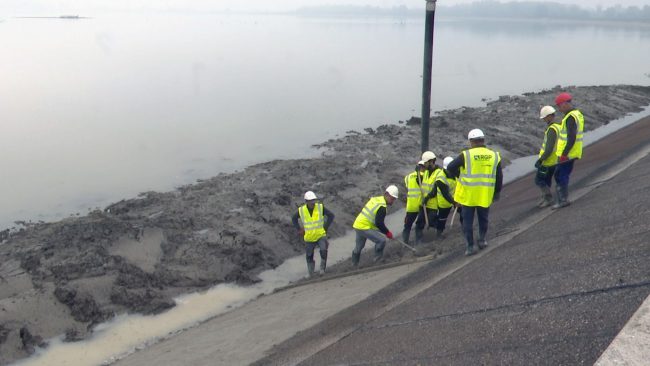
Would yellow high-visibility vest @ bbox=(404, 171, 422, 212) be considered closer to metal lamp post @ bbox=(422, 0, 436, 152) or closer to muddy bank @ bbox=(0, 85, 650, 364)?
metal lamp post @ bbox=(422, 0, 436, 152)

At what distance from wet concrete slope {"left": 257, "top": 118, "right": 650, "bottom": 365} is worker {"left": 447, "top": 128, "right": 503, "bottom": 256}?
75 centimetres

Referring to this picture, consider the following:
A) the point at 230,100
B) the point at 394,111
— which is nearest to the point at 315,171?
the point at 394,111

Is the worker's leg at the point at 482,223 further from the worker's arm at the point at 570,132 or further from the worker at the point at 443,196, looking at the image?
the worker's arm at the point at 570,132

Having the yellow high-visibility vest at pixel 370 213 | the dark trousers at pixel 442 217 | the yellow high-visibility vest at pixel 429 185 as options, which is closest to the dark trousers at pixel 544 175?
the dark trousers at pixel 442 217

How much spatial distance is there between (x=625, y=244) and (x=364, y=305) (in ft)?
11.0

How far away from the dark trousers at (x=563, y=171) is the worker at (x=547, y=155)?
0.75 feet

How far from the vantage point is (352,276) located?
1045cm

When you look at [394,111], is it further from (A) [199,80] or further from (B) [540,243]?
(B) [540,243]

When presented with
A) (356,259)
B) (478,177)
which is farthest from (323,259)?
(478,177)

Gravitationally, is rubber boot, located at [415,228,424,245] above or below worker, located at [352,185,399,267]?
below

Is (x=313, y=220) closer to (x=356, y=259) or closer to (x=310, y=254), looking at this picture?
(x=310, y=254)

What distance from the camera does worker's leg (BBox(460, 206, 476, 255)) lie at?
853cm

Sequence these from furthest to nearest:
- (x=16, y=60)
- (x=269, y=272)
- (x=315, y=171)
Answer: (x=16, y=60)
(x=315, y=171)
(x=269, y=272)

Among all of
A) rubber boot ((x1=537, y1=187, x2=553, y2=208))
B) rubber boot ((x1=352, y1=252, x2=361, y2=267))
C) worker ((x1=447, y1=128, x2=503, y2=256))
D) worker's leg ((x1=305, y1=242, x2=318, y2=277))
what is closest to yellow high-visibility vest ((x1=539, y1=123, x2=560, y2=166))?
rubber boot ((x1=537, y1=187, x2=553, y2=208))
